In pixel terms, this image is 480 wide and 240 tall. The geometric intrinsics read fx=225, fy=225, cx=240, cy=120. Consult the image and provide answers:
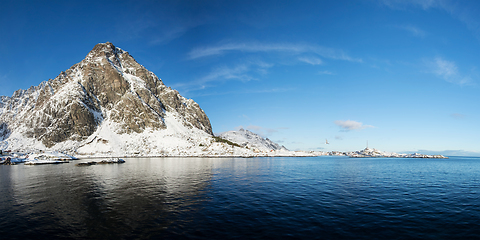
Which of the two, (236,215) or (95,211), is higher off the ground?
(236,215)

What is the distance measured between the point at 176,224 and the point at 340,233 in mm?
14191

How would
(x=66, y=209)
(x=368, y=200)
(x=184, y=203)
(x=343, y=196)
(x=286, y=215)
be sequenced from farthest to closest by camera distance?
1. (x=343, y=196)
2. (x=368, y=200)
3. (x=184, y=203)
4. (x=66, y=209)
5. (x=286, y=215)

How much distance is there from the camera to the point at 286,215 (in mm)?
23672

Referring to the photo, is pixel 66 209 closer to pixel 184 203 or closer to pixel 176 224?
pixel 184 203

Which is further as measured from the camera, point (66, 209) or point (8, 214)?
point (66, 209)

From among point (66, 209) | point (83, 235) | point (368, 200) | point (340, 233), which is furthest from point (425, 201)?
point (66, 209)

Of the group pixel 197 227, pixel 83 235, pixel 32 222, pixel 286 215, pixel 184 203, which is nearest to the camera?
pixel 83 235

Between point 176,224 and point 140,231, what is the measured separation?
3.07 m

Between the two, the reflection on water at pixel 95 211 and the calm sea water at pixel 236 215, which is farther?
the reflection on water at pixel 95 211

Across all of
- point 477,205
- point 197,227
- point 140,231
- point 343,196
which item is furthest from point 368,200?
point 140,231

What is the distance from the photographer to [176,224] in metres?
20.5

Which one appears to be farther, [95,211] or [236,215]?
[95,211]

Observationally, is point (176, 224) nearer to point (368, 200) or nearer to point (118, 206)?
point (118, 206)

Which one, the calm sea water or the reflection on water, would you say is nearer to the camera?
the calm sea water
